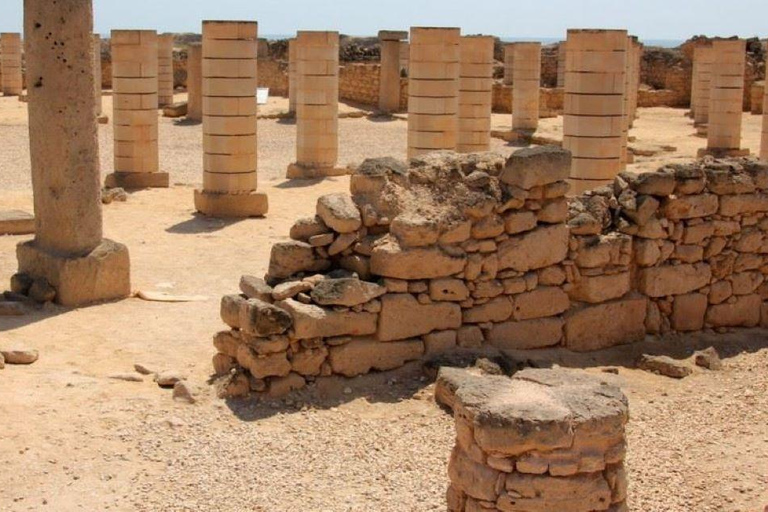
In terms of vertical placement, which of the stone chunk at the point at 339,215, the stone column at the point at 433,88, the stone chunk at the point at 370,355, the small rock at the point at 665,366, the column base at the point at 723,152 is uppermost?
the stone column at the point at 433,88

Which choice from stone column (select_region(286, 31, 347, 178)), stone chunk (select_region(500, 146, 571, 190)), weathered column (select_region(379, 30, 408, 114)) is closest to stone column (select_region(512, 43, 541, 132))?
weathered column (select_region(379, 30, 408, 114))

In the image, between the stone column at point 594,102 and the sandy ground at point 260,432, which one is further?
the stone column at point 594,102

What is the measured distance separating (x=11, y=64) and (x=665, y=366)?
29368mm

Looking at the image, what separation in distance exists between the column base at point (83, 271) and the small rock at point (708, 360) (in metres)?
5.40

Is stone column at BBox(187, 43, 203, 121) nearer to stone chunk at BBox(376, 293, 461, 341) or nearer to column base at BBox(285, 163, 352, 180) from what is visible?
column base at BBox(285, 163, 352, 180)

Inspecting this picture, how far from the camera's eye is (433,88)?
17234 millimetres

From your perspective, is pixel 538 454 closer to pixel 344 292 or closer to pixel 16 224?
pixel 344 292

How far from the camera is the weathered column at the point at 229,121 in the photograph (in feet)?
50.9

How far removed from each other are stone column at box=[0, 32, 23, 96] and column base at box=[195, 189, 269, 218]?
20477 millimetres

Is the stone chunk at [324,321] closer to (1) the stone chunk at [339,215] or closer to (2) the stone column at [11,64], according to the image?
(1) the stone chunk at [339,215]

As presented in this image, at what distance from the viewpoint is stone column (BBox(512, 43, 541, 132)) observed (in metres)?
26.7

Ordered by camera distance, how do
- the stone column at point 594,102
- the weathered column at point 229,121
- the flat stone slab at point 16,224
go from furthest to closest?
the weathered column at point 229,121
the stone column at point 594,102
the flat stone slab at point 16,224

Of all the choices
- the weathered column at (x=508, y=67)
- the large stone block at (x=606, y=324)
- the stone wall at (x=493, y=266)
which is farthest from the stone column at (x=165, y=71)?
the large stone block at (x=606, y=324)

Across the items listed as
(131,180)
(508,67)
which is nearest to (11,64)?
(508,67)
